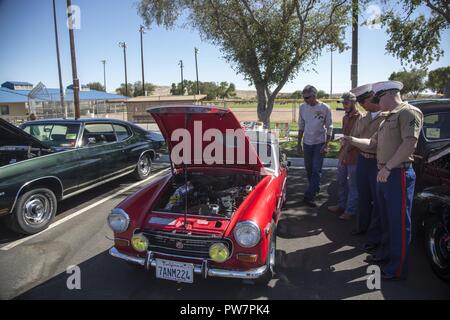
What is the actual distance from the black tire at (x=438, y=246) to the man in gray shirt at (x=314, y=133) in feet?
6.50

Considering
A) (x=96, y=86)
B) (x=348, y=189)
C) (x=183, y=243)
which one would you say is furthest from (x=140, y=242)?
(x=96, y=86)

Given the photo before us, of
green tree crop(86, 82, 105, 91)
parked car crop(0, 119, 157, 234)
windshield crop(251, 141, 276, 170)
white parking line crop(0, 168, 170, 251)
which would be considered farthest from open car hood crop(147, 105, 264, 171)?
green tree crop(86, 82, 105, 91)

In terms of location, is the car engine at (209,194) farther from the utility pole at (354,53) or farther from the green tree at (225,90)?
the green tree at (225,90)

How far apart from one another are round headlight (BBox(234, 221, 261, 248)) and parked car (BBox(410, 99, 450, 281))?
1.93 meters

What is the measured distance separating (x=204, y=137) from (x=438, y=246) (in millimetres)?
2722

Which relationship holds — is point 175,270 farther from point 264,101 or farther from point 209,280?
point 264,101

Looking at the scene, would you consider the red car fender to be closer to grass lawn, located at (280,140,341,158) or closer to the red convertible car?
the red convertible car

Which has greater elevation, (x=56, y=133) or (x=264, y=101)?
(x=264, y=101)

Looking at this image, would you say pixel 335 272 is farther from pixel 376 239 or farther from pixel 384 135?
pixel 384 135

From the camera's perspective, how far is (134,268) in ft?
→ 11.5

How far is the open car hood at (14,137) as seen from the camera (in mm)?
4723

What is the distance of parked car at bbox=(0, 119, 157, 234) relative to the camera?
14.3ft

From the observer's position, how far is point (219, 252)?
287 centimetres

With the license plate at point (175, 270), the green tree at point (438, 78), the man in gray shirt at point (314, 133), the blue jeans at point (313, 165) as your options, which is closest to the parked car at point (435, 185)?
the man in gray shirt at point (314, 133)
